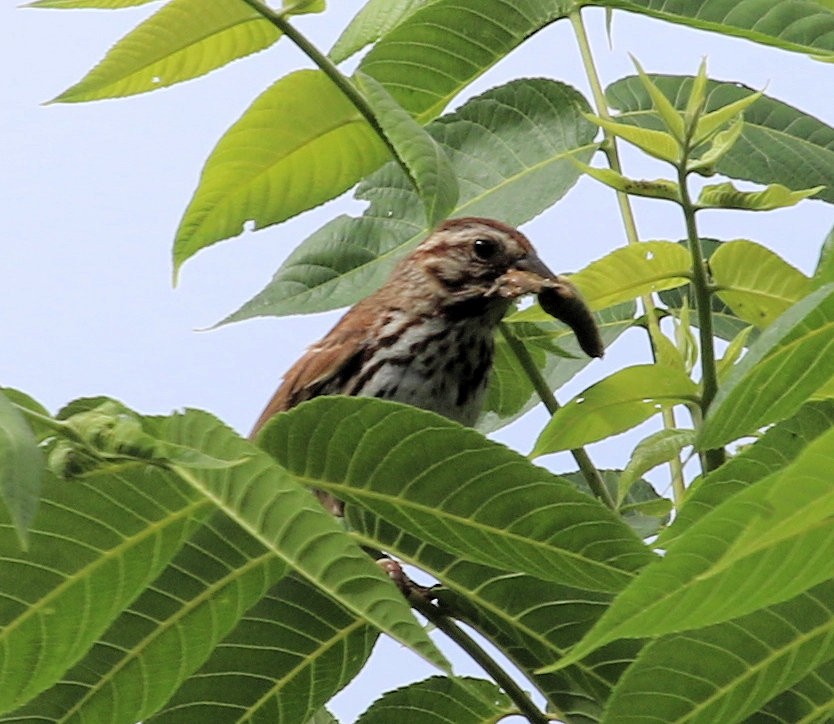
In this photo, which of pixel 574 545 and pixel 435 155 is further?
pixel 435 155

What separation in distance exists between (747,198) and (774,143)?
67cm

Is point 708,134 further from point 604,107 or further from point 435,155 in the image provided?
point 604,107

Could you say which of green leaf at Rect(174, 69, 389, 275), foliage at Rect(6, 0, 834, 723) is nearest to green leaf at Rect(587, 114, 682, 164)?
foliage at Rect(6, 0, 834, 723)

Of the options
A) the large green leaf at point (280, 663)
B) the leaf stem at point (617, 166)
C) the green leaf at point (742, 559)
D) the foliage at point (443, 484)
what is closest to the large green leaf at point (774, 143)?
the foliage at point (443, 484)

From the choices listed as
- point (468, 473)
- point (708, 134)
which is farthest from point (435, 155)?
point (468, 473)

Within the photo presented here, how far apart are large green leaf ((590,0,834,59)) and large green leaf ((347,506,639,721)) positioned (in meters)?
0.90

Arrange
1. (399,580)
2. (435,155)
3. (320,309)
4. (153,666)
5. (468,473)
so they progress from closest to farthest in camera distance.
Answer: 1. (468,473)
2. (153,666)
3. (435,155)
4. (399,580)
5. (320,309)

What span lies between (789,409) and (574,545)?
27 cm

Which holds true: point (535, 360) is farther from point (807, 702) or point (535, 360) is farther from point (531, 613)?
point (807, 702)

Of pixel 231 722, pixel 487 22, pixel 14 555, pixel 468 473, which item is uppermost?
pixel 487 22

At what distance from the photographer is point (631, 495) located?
3232mm

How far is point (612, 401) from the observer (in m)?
2.26

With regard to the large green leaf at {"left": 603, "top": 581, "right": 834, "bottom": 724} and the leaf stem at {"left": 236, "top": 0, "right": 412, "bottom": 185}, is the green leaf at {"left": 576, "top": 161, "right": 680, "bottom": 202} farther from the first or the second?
the large green leaf at {"left": 603, "top": 581, "right": 834, "bottom": 724}

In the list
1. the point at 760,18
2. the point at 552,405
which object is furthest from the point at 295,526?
the point at 760,18
